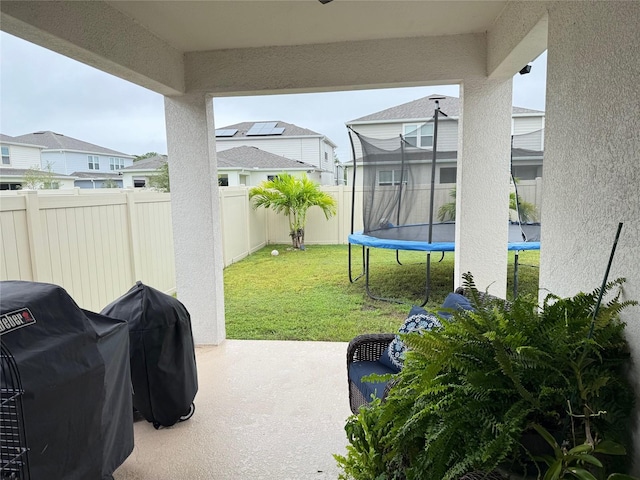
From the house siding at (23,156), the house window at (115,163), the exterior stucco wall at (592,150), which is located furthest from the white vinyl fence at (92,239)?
the house window at (115,163)

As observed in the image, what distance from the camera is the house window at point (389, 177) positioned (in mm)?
6107

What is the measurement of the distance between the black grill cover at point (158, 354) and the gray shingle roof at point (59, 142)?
1291cm

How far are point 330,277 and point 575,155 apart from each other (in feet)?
18.9

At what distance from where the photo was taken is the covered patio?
1.43m

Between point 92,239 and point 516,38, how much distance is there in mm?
3739

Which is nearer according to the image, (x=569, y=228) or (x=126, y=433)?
(x=569, y=228)

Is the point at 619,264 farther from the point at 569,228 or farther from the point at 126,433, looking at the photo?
the point at 126,433

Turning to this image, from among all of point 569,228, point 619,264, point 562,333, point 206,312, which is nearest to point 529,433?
point 562,333

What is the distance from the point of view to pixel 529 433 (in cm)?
114

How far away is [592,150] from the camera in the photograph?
1.52 metres

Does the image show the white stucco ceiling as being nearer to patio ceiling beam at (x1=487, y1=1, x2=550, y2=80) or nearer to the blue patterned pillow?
patio ceiling beam at (x1=487, y1=1, x2=550, y2=80)

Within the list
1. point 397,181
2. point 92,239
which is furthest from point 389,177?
point 92,239

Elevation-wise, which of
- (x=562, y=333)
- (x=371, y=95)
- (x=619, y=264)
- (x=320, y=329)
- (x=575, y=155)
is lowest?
(x=320, y=329)

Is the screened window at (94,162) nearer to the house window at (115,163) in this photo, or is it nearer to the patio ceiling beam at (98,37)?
the house window at (115,163)
